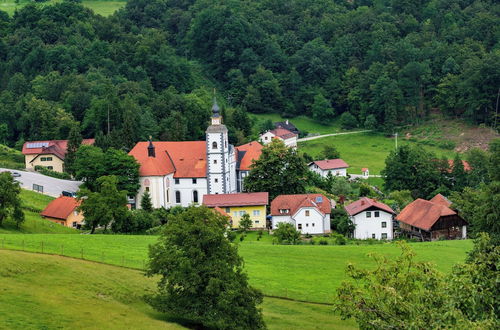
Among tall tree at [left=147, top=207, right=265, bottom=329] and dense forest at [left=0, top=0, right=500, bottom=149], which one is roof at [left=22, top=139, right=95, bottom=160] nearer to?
dense forest at [left=0, top=0, right=500, bottom=149]

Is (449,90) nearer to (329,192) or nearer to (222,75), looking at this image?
(222,75)

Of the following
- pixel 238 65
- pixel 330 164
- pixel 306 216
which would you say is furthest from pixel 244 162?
pixel 238 65

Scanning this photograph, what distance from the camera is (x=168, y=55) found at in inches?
4855

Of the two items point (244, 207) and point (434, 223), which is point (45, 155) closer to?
point (244, 207)

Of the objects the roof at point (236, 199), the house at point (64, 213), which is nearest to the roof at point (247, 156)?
the roof at point (236, 199)

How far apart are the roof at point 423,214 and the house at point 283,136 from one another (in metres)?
36.6

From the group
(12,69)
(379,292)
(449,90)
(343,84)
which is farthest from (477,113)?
(379,292)

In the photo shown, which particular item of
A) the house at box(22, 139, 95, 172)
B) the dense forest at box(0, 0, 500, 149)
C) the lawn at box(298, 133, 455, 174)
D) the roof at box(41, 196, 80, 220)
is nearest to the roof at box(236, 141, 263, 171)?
Result: the dense forest at box(0, 0, 500, 149)

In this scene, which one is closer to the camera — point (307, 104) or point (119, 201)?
point (119, 201)

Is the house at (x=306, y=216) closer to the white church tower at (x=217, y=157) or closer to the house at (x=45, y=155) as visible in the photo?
the white church tower at (x=217, y=157)

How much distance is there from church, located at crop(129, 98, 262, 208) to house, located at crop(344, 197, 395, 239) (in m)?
13.6

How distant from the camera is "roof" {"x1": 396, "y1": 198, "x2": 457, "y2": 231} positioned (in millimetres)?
68637

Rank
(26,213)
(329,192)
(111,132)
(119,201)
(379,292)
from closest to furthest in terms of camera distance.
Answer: (379,292)
(119,201)
(26,213)
(329,192)
(111,132)

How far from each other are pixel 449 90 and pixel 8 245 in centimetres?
8683
